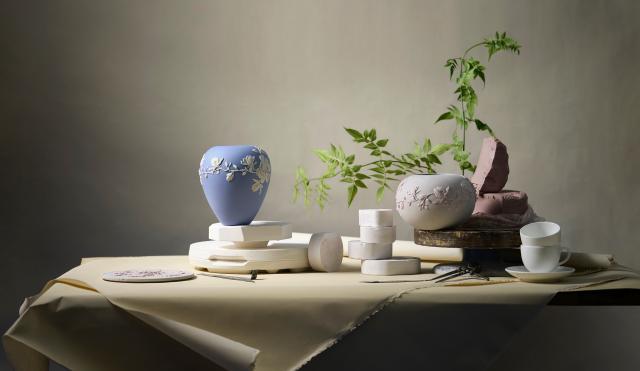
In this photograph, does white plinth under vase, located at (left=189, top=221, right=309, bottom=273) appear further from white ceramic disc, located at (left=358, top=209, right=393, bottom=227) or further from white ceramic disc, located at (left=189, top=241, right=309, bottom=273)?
white ceramic disc, located at (left=358, top=209, right=393, bottom=227)

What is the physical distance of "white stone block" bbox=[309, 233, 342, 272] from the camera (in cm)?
186

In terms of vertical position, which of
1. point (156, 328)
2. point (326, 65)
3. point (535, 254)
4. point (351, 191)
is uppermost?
point (326, 65)

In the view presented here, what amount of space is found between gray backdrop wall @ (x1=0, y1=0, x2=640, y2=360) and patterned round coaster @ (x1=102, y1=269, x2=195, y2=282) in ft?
3.17

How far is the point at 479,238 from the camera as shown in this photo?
1743 mm

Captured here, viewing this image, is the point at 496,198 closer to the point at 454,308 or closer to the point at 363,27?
the point at 454,308

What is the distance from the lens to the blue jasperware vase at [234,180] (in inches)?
73.2

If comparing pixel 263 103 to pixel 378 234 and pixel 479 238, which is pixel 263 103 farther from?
pixel 479 238

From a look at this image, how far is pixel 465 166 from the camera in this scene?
6.82ft

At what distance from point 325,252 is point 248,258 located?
0.62 feet

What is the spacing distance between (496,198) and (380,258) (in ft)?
1.06

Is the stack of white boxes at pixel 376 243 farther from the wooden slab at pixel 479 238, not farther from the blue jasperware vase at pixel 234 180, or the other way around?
the blue jasperware vase at pixel 234 180

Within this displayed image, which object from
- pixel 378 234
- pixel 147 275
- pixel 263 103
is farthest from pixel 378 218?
pixel 263 103

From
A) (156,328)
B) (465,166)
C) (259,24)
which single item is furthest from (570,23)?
(156,328)

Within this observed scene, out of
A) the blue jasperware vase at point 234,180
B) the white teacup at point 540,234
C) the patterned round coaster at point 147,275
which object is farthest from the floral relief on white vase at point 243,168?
the white teacup at point 540,234
